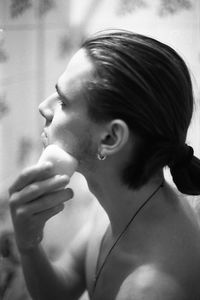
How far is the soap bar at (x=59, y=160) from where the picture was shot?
2.26 feet

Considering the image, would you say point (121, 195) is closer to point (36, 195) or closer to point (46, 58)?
point (36, 195)

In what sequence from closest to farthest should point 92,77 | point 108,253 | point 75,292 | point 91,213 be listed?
point 92,77 → point 108,253 → point 75,292 → point 91,213

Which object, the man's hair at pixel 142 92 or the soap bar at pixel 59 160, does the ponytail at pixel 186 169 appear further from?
the soap bar at pixel 59 160

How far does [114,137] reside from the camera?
69 centimetres

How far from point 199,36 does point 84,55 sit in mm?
562

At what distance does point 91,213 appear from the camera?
44.7 inches

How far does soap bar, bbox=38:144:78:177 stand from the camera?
688mm

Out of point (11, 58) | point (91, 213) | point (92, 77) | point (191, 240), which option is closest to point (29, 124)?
point (11, 58)

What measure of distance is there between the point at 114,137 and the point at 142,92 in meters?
0.09

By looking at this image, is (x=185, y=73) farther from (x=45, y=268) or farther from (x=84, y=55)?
(x=45, y=268)

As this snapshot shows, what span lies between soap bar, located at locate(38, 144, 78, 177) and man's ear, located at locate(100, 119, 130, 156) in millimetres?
61

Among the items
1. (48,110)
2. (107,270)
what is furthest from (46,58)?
(107,270)

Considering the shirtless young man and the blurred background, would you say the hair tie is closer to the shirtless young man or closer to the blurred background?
the shirtless young man

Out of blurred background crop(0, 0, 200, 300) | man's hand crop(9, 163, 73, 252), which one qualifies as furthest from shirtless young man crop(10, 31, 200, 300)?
blurred background crop(0, 0, 200, 300)
